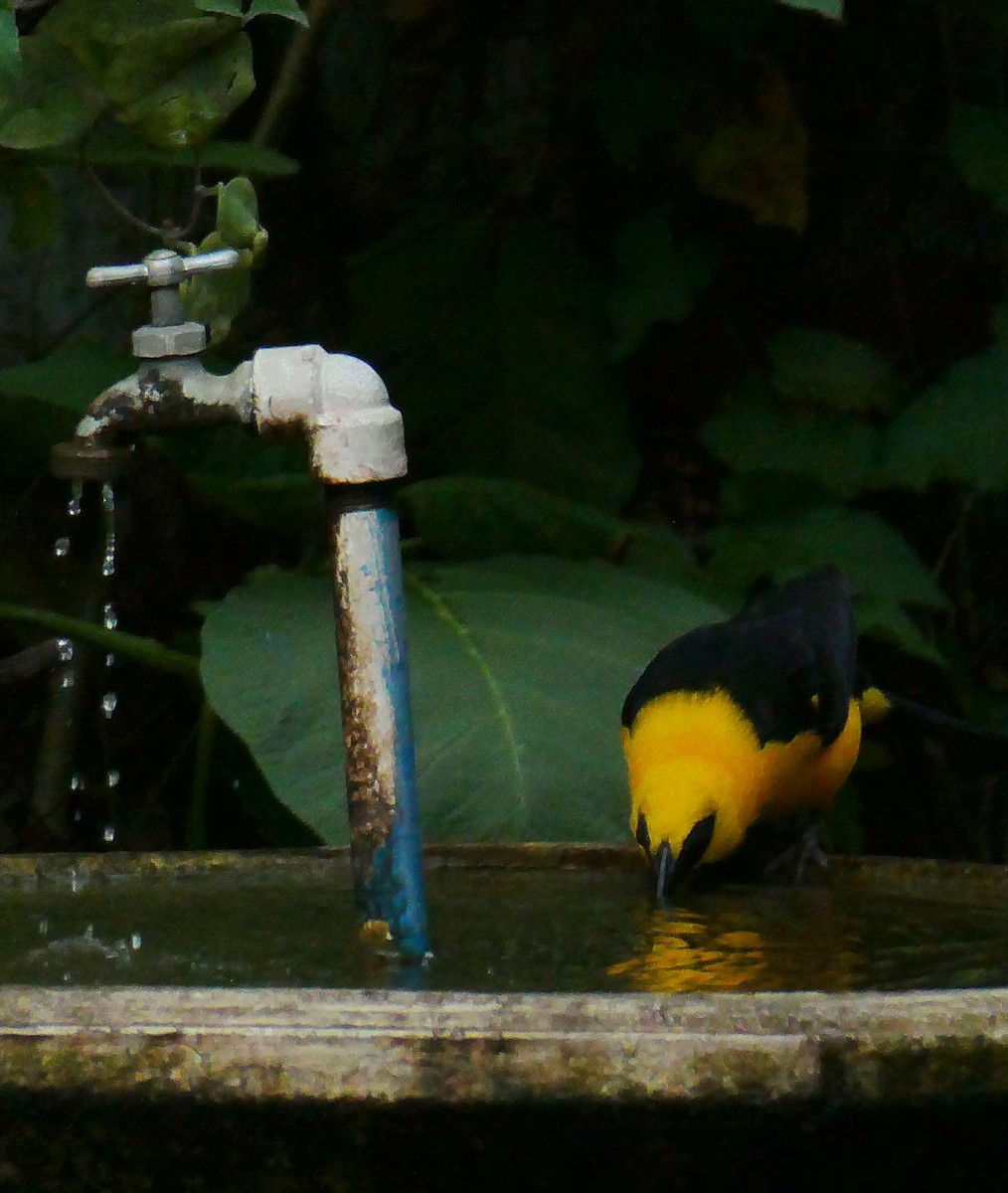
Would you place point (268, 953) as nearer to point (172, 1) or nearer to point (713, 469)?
point (172, 1)

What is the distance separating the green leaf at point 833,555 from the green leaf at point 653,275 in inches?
Answer: 19.2

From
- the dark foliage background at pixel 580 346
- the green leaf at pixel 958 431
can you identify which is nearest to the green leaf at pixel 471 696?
the dark foliage background at pixel 580 346

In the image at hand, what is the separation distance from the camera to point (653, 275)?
3508mm

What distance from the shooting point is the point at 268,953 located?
5.46 feet

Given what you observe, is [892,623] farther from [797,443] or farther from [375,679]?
[375,679]

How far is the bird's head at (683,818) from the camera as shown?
2.11 m

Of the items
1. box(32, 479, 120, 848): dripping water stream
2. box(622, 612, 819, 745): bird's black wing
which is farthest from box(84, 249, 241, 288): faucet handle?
box(32, 479, 120, 848): dripping water stream

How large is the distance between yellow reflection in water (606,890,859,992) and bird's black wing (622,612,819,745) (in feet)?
1.55

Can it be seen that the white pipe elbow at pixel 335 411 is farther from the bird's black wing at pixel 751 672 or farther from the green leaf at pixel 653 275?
the green leaf at pixel 653 275

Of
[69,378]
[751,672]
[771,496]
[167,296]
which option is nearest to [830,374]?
[771,496]

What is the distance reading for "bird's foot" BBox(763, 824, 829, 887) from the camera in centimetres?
208

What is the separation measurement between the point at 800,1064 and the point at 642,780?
130cm

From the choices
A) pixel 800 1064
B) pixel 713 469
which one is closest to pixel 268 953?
pixel 800 1064

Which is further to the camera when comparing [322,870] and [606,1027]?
[322,870]
